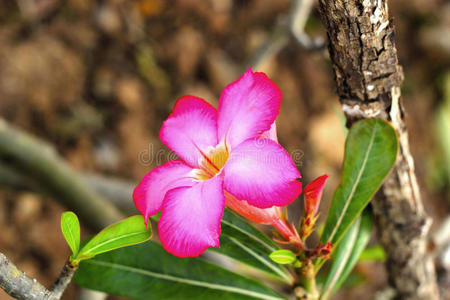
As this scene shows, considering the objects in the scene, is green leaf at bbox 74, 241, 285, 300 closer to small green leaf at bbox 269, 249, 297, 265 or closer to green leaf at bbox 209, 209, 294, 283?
green leaf at bbox 209, 209, 294, 283

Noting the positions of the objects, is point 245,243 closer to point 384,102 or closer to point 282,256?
point 282,256

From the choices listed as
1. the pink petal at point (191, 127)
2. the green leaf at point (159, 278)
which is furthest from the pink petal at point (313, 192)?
the green leaf at point (159, 278)

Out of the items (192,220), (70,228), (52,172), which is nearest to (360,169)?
(192,220)

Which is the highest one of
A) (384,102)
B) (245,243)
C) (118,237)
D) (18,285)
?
(384,102)

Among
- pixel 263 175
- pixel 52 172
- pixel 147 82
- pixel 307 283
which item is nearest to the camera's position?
pixel 263 175

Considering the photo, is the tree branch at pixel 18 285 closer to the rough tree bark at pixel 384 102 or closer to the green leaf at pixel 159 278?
the green leaf at pixel 159 278

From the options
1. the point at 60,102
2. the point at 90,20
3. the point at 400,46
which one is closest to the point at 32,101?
the point at 60,102

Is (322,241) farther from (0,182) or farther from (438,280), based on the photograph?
(0,182)
